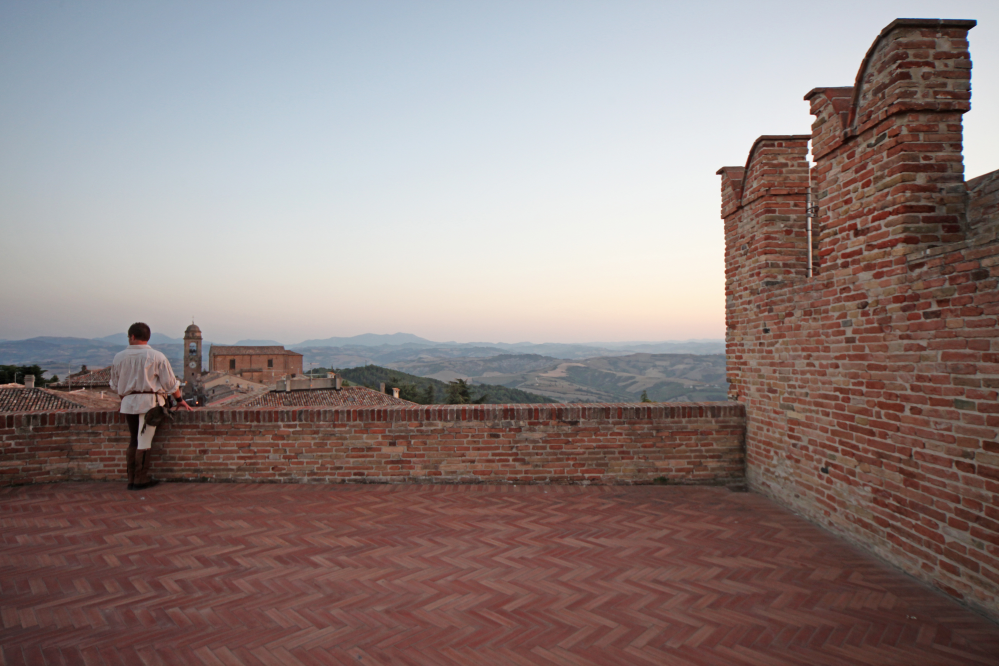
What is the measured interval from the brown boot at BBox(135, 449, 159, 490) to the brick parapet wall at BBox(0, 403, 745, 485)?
0.21 metres

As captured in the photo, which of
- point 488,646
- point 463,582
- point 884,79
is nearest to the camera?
point 488,646

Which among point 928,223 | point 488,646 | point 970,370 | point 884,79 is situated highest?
point 884,79

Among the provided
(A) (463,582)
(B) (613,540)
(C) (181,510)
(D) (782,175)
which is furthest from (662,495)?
(C) (181,510)

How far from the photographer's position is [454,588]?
3.07m

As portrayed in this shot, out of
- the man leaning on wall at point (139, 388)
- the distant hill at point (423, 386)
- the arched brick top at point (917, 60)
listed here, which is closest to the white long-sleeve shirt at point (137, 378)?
the man leaning on wall at point (139, 388)

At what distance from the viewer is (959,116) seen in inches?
128

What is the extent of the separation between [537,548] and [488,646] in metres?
1.20

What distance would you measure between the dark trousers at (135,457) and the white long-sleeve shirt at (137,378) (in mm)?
144

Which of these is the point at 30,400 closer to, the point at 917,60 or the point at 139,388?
the point at 139,388

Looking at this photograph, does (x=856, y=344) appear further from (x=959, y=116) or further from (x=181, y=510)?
(x=181, y=510)

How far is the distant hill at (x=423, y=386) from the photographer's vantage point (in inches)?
2645

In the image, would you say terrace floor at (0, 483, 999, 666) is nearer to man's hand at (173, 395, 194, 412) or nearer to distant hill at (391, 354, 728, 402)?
man's hand at (173, 395, 194, 412)

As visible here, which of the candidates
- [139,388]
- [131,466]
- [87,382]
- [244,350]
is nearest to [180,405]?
[139,388]

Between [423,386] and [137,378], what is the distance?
255 feet
